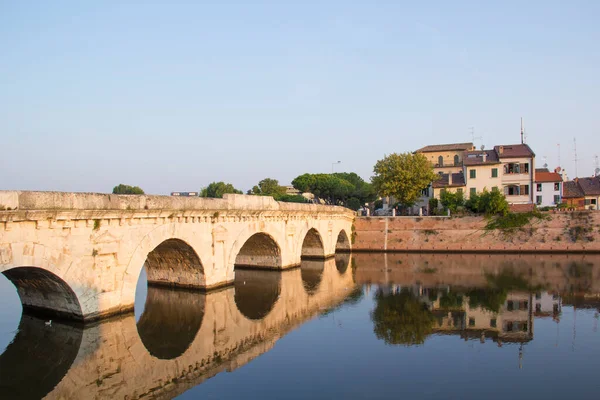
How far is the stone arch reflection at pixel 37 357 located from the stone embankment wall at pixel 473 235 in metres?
33.8

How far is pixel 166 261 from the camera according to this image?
983 inches

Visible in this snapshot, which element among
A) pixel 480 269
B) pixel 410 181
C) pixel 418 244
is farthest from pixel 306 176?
pixel 480 269

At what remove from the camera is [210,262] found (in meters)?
24.3

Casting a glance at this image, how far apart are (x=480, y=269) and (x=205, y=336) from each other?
77.2 feet

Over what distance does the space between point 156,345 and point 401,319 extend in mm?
10454

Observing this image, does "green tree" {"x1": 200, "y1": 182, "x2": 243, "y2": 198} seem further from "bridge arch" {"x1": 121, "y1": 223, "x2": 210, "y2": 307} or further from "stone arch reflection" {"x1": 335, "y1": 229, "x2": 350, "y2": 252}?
"bridge arch" {"x1": 121, "y1": 223, "x2": 210, "y2": 307}

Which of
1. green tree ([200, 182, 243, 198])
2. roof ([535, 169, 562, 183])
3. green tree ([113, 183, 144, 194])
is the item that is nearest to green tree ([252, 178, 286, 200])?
green tree ([200, 182, 243, 198])

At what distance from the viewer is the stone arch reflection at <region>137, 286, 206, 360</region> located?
653 inches

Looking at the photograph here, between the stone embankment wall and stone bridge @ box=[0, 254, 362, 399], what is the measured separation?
2217 centimetres

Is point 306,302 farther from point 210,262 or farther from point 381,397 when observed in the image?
point 381,397

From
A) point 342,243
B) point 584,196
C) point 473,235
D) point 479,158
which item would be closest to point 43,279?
point 342,243

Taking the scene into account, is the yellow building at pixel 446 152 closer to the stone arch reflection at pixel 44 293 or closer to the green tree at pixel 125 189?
the green tree at pixel 125 189

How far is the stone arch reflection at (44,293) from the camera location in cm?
1612

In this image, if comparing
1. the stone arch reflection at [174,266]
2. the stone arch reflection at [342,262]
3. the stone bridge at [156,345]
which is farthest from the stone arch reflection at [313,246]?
the stone arch reflection at [174,266]
